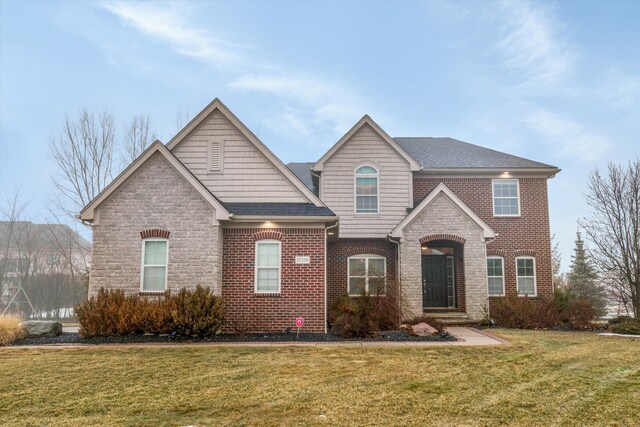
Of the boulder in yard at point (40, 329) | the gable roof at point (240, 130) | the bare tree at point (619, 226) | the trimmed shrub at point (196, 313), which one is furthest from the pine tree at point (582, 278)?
the boulder in yard at point (40, 329)

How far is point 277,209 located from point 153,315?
462 centimetres

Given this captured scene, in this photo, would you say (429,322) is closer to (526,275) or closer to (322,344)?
(322,344)

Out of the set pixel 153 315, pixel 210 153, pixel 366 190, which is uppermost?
pixel 210 153

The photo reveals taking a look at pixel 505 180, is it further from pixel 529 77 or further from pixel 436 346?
pixel 436 346

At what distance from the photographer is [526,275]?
1844cm

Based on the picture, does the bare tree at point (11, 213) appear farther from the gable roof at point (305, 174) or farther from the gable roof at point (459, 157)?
the gable roof at point (459, 157)

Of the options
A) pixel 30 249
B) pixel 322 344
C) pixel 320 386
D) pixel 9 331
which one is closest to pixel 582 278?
pixel 322 344

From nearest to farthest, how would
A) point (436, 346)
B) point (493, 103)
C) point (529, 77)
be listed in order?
point (436, 346), point (529, 77), point (493, 103)

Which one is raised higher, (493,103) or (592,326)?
(493,103)

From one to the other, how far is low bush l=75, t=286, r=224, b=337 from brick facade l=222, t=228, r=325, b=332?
3.80 feet

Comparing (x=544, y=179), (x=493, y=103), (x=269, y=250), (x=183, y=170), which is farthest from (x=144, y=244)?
(x=493, y=103)

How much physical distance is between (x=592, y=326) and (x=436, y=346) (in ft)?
26.7

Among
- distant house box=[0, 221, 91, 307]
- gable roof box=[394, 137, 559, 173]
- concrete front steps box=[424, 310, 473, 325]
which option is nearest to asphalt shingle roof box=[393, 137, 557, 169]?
gable roof box=[394, 137, 559, 173]

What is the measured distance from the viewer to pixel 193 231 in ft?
42.1
